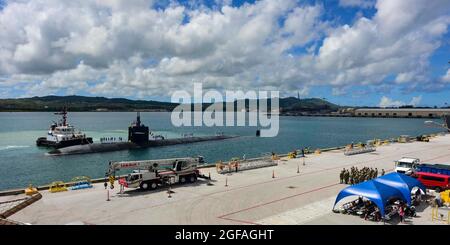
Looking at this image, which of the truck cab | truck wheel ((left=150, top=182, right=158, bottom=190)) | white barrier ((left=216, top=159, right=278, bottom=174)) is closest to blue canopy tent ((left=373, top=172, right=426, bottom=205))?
the truck cab

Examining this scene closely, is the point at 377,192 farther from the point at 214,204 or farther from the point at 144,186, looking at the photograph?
the point at 144,186

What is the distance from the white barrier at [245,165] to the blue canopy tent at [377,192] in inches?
588

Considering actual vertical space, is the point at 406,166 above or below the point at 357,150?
above

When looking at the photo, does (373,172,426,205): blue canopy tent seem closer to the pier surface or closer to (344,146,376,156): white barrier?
the pier surface

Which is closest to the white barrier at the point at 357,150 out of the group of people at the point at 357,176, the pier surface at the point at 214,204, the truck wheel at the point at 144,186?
the pier surface at the point at 214,204

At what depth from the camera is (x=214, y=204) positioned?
22.2 metres

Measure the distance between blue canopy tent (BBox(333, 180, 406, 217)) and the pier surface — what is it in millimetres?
1221

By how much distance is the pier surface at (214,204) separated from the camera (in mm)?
19109

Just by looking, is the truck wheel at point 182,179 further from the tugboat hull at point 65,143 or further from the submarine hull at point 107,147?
the tugboat hull at point 65,143

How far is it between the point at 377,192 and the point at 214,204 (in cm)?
934

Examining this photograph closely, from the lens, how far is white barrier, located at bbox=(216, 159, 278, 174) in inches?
1332

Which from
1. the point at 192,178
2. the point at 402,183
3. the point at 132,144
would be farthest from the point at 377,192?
the point at 132,144

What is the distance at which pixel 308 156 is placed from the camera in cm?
4581
